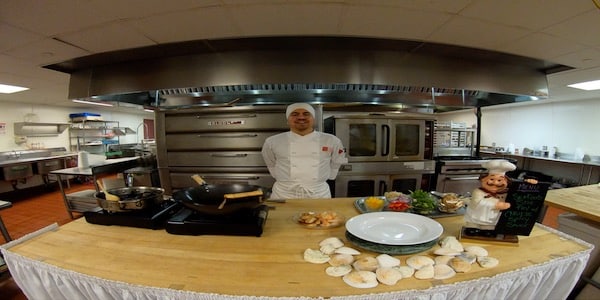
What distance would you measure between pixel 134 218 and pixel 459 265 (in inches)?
53.5

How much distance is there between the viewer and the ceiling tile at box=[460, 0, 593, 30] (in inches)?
55.8

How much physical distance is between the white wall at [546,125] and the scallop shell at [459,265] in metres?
6.83

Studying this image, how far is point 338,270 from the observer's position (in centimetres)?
76

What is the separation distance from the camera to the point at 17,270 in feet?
2.89

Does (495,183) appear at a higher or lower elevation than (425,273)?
higher

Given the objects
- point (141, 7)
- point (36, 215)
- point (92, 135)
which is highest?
point (141, 7)

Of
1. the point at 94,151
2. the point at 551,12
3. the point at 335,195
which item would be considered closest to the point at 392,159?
the point at 335,195

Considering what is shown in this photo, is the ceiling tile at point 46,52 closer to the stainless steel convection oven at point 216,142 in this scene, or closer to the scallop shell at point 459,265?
the stainless steel convection oven at point 216,142

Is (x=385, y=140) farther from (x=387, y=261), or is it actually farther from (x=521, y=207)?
(x=387, y=261)

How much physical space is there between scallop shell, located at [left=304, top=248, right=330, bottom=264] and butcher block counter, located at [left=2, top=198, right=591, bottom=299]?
0.8 inches

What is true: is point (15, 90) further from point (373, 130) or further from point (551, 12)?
point (551, 12)

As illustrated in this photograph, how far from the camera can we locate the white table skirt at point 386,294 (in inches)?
26.8

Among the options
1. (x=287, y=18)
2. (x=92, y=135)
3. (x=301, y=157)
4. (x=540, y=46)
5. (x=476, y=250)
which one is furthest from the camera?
(x=92, y=135)

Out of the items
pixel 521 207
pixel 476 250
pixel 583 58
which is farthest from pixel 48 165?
pixel 583 58
